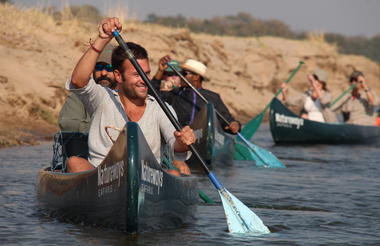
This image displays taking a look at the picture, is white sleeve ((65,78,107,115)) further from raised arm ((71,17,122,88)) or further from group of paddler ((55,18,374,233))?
raised arm ((71,17,122,88))

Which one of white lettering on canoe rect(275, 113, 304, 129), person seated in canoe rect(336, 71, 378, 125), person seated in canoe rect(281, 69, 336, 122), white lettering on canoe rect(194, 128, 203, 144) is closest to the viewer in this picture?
white lettering on canoe rect(194, 128, 203, 144)

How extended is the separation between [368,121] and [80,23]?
28.8 feet

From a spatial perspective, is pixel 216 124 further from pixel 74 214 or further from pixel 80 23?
pixel 80 23

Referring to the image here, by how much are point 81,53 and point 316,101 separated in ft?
19.3

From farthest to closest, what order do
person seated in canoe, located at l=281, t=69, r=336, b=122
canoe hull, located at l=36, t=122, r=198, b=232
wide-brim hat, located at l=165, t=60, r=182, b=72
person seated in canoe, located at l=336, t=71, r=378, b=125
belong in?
1. person seated in canoe, located at l=336, t=71, r=378, b=125
2. person seated in canoe, located at l=281, t=69, r=336, b=122
3. wide-brim hat, located at l=165, t=60, r=182, b=72
4. canoe hull, located at l=36, t=122, r=198, b=232

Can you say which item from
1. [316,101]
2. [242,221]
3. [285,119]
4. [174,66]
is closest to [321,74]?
[316,101]

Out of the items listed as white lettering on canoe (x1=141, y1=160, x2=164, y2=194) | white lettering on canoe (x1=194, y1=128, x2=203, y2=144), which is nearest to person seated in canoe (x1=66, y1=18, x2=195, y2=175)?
white lettering on canoe (x1=141, y1=160, x2=164, y2=194)

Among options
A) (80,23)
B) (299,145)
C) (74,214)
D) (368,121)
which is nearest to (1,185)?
(74,214)

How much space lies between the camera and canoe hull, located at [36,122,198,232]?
620 cm

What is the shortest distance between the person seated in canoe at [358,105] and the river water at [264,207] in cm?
414

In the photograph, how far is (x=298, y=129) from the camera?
17.4m

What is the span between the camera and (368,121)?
18.7 m

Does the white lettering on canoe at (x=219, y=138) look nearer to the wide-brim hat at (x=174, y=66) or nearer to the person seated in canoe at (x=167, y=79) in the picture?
the person seated in canoe at (x=167, y=79)

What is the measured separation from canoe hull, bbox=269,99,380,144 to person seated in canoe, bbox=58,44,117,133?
8959 mm
